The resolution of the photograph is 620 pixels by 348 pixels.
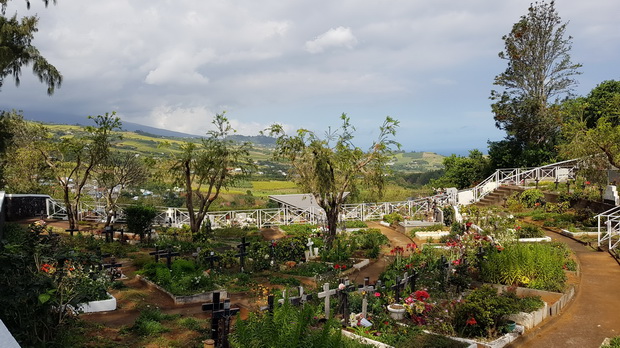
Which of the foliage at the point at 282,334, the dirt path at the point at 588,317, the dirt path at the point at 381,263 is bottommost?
the dirt path at the point at 588,317

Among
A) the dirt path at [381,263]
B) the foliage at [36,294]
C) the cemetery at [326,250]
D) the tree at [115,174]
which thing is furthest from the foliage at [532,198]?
the foliage at [36,294]

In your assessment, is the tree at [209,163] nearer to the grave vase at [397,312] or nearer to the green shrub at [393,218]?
the green shrub at [393,218]

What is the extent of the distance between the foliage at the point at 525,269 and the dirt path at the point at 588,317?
0.63 metres

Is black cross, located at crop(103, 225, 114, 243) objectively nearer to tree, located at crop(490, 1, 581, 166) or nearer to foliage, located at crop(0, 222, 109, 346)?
foliage, located at crop(0, 222, 109, 346)

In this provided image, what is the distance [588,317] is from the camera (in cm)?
920

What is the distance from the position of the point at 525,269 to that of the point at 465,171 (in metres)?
29.1

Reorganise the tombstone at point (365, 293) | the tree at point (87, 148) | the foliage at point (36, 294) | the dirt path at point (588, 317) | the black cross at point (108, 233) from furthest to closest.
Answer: the tree at point (87, 148) < the black cross at point (108, 233) < the tombstone at point (365, 293) < the dirt path at point (588, 317) < the foliage at point (36, 294)

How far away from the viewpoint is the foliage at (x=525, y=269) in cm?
1047

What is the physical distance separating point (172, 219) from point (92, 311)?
17989mm

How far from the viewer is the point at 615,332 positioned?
27.4 feet

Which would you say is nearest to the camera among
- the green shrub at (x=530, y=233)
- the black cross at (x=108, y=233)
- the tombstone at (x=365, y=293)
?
the tombstone at (x=365, y=293)

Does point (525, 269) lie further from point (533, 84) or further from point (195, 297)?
point (533, 84)

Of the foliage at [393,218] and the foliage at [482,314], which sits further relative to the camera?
the foliage at [393,218]

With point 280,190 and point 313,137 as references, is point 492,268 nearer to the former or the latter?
point 313,137
